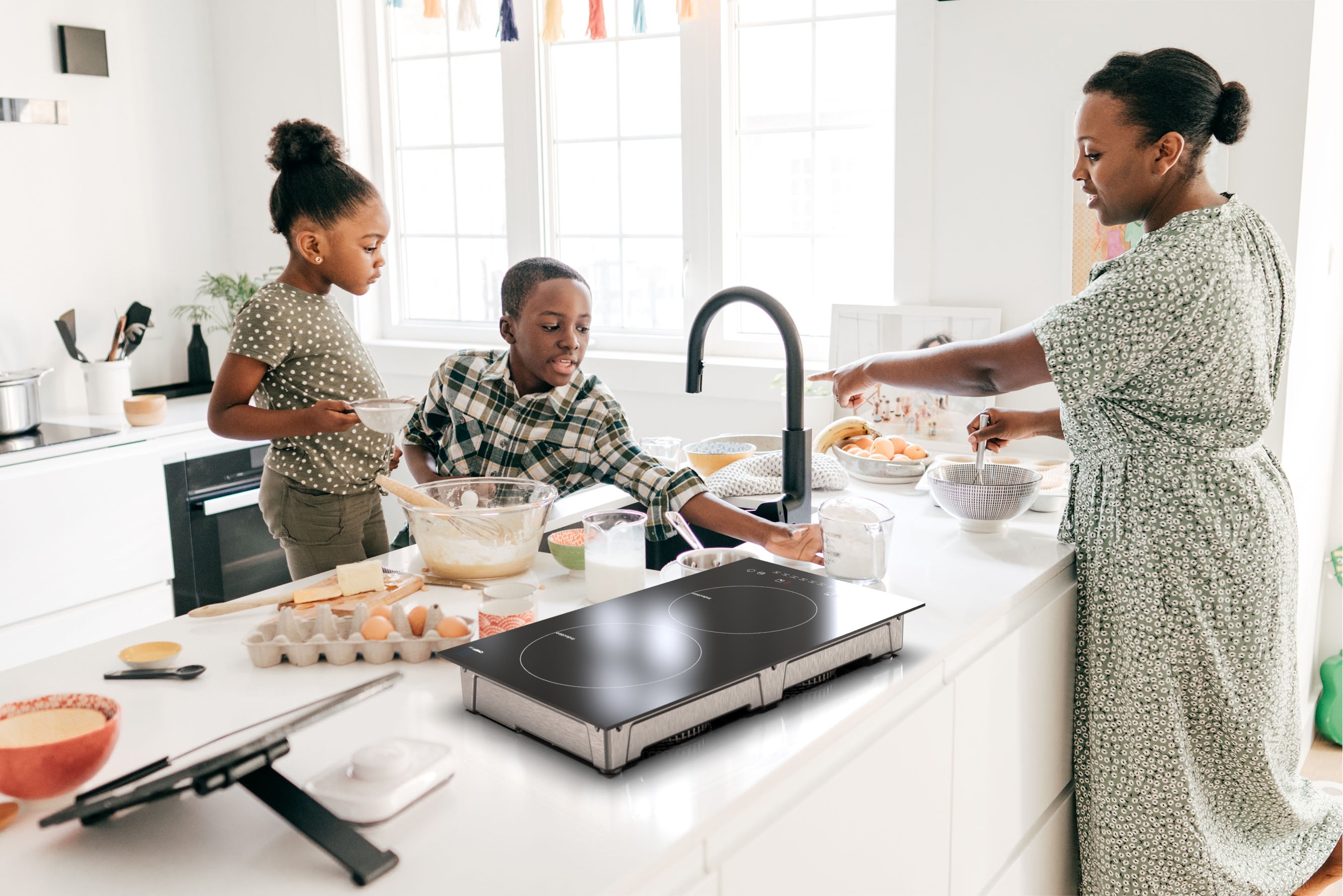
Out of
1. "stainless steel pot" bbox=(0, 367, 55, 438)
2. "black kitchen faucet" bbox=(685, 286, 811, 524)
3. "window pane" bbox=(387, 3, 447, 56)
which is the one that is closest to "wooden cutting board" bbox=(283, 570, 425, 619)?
"black kitchen faucet" bbox=(685, 286, 811, 524)

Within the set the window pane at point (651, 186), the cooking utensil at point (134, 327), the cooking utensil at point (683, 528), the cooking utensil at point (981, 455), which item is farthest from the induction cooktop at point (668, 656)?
the cooking utensil at point (134, 327)

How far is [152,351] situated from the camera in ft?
12.0

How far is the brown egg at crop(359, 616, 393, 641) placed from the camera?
46.8 inches

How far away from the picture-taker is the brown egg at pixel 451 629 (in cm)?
120

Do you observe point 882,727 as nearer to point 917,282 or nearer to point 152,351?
point 917,282

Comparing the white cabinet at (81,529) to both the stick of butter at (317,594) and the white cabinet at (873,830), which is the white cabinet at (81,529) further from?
the white cabinet at (873,830)

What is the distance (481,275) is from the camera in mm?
3705

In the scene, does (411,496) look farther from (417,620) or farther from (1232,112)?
(1232,112)

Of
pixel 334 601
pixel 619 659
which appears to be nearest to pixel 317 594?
pixel 334 601

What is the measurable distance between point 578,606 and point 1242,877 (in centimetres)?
113

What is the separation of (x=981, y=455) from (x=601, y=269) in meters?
1.89

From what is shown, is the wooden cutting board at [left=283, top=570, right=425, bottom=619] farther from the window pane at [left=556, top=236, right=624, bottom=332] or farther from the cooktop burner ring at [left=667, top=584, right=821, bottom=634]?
the window pane at [left=556, top=236, right=624, bottom=332]

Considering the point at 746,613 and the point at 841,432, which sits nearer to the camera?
the point at 746,613

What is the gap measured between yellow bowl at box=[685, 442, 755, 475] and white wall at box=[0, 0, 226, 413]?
2.29 m
